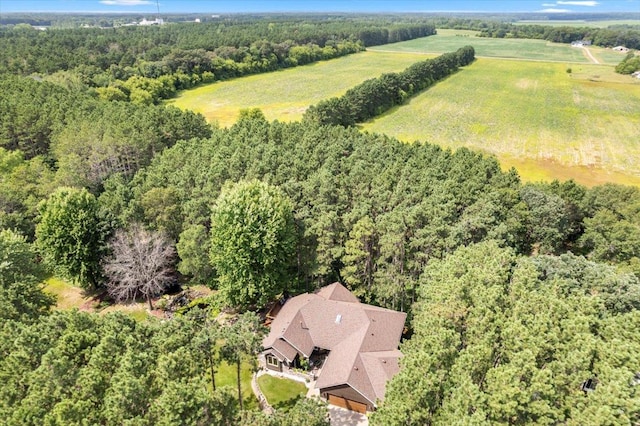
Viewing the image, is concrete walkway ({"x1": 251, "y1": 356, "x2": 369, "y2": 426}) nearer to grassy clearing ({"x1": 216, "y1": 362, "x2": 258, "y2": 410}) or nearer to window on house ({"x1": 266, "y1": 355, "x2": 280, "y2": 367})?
grassy clearing ({"x1": 216, "y1": 362, "x2": 258, "y2": 410})

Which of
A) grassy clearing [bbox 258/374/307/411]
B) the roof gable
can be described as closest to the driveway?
grassy clearing [bbox 258/374/307/411]

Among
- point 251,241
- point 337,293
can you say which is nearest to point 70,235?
point 251,241

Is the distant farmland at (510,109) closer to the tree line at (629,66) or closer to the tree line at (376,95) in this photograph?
the tree line at (376,95)

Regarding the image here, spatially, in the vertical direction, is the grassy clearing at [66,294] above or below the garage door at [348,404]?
above

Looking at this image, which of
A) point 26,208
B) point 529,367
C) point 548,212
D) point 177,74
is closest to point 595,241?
point 548,212

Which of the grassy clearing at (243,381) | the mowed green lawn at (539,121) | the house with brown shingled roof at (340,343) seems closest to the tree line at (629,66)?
the mowed green lawn at (539,121)

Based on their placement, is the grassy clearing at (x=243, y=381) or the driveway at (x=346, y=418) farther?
the grassy clearing at (x=243, y=381)

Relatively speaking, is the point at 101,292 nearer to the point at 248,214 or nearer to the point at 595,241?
the point at 248,214

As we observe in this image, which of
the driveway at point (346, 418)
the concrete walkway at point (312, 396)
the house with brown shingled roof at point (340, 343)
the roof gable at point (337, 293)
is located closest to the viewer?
the driveway at point (346, 418)
